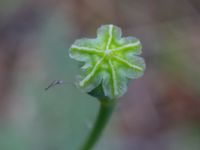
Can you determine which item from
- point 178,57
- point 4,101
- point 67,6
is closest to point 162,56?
point 178,57

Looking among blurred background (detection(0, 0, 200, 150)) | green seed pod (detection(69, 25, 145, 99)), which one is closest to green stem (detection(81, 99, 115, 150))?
green seed pod (detection(69, 25, 145, 99))

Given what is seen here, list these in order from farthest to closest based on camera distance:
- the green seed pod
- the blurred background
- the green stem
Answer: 1. the blurred background
2. the green stem
3. the green seed pod

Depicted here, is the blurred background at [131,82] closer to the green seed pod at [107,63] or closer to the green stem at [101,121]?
the green stem at [101,121]

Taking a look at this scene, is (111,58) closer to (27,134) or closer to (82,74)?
(82,74)

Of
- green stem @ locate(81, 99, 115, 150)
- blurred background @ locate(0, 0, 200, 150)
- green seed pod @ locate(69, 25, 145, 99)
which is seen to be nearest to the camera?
green seed pod @ locate(69, 25, 145, 99)

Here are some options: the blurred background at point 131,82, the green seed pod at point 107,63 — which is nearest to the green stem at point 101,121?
the green seed pod at point 107,63

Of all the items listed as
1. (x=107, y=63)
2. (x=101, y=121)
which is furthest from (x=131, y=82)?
(x=107, y=63)

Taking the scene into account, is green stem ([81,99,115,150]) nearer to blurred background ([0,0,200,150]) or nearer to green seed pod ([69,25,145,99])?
green seed pod ([69,25,145,99])
